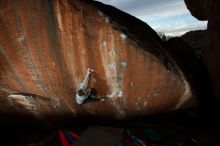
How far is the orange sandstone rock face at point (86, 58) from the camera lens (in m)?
2.14

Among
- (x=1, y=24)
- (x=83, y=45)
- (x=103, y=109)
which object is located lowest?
(x=103, y=109)

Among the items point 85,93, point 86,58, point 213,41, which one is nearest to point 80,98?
point 85,93

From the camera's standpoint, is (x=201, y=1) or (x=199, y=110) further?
(x=201, y=1)

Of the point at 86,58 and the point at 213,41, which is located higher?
the point at 86,58

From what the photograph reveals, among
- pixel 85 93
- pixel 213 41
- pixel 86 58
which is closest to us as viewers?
pixel 86 58

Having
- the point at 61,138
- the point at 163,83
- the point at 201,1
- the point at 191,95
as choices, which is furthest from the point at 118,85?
the point at 201,1

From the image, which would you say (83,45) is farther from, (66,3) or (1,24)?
(1,24)

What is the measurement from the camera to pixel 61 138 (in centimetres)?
283

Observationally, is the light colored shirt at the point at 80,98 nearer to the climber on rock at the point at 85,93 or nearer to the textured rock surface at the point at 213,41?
the climber on rock at the point at 85,93

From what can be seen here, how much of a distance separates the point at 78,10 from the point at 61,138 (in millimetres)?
1368

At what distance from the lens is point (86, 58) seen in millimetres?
2252

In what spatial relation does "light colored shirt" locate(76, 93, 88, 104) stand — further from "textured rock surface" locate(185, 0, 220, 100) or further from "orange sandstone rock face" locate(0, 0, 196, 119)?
"textured rock surface" locate(185, 0, 220, 100)

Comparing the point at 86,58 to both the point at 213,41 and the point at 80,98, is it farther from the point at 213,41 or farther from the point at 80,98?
the point at 213,41

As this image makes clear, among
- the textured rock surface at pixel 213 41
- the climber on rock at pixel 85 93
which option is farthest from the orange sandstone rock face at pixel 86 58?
the textured rock surface at pixel 213 41
